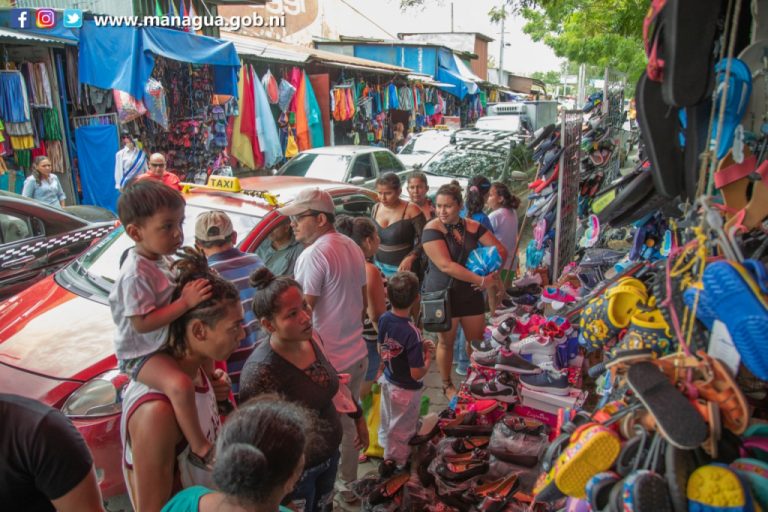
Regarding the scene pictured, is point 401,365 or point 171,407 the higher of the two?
point 171,407

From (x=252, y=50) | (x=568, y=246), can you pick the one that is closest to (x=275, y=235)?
(x=568, y=246)

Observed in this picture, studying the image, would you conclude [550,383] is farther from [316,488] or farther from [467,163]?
[467,163]

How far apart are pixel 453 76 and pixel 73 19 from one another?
18.9 metres

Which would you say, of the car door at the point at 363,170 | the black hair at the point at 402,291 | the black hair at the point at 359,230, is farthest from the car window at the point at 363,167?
the black hair at the point at 402,291

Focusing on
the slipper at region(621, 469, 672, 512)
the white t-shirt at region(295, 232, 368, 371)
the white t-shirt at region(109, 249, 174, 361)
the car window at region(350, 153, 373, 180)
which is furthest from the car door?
the slipper at region(621, 469, 672, 512)

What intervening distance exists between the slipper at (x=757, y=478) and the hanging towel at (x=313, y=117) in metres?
14.0

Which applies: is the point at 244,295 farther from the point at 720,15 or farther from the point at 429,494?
the point at 720,15

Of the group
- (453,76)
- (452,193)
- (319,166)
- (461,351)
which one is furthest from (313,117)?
(453,76)

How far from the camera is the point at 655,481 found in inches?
43.6

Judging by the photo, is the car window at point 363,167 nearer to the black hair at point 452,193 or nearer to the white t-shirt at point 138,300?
the black hair at point 452,193

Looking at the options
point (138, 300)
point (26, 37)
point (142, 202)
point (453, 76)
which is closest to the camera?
point (138, 300)

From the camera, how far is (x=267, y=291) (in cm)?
255

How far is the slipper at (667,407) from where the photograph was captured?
1095mm

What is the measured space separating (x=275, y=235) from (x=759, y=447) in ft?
12.9
